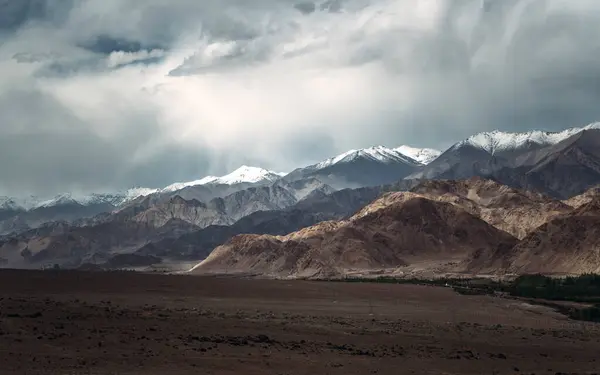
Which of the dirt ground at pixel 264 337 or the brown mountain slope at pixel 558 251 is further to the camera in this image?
the brown mountain slope at pixel 558 251

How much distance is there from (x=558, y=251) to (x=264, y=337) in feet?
473

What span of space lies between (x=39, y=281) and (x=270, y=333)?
49275mm

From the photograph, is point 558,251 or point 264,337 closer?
point 264,337

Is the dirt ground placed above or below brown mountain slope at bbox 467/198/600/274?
below

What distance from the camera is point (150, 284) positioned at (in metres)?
100

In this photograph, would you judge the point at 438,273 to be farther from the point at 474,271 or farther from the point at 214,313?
the point at 214,313

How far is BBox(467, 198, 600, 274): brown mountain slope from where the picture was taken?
165 m

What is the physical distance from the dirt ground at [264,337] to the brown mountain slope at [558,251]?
296 feet

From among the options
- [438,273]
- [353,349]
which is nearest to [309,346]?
[353,349]

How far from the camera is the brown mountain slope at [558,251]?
165000 mm

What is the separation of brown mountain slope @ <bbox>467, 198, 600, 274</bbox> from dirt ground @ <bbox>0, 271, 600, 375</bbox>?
9021 cm

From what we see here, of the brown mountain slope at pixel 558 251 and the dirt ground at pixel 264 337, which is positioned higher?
the brown mountain slope at pixel 558 251

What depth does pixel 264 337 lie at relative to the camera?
4562cm

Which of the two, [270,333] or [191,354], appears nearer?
[191,354]
